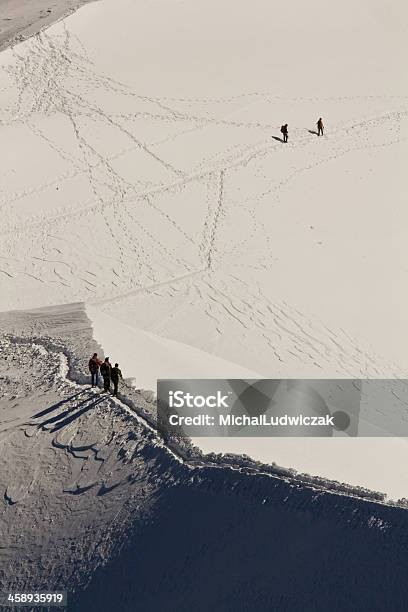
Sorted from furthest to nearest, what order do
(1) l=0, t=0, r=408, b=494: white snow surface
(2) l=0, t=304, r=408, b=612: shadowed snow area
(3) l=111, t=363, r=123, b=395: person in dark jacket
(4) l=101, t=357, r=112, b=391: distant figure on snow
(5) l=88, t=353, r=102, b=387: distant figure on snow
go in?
(1) l=0, t=0, r=408, b=494: white snow surface → (5) l=88, t=353, r=102, b=387: distant figure on snow → (4) l=101, t=357, r=112, b=391: distant figure on snow → (3) l=111, t=363, r=123, b=395: person in dark jacket → (2) l=0, t=304, r=408, b=612: shadowed snow area

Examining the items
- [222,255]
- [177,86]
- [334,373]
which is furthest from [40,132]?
[334,373]

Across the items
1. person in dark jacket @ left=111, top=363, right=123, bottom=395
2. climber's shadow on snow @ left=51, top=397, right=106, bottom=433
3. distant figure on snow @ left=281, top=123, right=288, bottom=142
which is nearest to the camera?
climber's shadow on snow @ left=51, top=397, right=106, bottom=433

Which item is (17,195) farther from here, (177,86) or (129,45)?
(129,45)

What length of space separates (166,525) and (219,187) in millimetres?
15534

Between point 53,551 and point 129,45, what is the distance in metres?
25.8

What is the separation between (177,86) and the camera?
30.7 meters

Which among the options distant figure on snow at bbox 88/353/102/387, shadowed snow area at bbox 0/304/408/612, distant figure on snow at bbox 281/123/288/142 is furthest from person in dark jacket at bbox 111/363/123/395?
distant figure on snow at bbox 281/123/288/142

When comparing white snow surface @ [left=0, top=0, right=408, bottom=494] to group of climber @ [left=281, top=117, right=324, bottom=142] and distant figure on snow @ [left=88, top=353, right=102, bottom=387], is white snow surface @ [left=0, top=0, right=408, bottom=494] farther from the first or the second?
distant figure on snow @ [left=88, top=353, right=102, bottom=387]

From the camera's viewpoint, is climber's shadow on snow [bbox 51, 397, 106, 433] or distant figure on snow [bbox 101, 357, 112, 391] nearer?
climber's shadow on snow [bbox 51, 397, 106, 433]

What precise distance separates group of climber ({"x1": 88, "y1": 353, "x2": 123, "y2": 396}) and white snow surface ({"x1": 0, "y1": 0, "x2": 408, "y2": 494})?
1109mm

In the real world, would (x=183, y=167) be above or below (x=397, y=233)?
above

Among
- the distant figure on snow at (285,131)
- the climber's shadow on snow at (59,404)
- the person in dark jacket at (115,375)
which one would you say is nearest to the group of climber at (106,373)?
the person in dark jacket at (115,375)

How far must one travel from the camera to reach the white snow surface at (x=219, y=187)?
1866 cm

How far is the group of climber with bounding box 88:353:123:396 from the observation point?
44.3 ft
